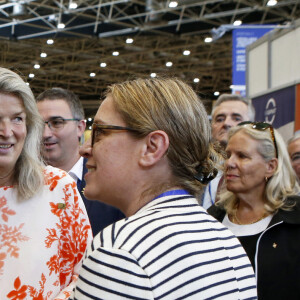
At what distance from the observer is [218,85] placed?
29375 mm

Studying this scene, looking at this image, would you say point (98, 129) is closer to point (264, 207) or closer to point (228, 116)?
point (264, 207)

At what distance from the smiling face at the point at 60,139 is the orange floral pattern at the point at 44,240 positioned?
1.05m

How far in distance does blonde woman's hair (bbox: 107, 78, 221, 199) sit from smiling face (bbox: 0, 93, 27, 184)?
2.72 feet

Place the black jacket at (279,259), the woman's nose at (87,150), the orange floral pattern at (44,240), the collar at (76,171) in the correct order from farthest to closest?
the collar at (76,171), the black jacket at (279,259), the orange floral pattern at (44,240), the woman's nose at (87,150)

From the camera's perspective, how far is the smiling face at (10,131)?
2.16 meters

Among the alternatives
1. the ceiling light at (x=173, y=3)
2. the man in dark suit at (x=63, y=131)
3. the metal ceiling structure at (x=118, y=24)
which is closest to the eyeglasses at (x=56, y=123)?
the man in dark suit at (x=63, y=131)

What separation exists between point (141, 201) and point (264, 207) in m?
1.79

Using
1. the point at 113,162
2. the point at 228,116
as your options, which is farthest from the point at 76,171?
the point at 113,162

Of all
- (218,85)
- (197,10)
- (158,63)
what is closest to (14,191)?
(197,10)

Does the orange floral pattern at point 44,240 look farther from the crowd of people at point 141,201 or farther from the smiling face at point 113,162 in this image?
the smiling face at point 113,162

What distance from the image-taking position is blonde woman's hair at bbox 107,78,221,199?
1.38 m

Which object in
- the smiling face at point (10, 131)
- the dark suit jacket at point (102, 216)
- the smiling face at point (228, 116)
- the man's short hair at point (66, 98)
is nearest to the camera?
the smiling face at point (10, 131)

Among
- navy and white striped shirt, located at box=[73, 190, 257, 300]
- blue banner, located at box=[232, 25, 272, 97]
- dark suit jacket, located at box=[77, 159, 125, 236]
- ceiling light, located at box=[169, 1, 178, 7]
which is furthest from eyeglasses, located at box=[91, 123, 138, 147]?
ceiling light, located at box=[169, 1, 178, 7]

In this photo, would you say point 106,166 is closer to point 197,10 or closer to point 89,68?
point 197,10
